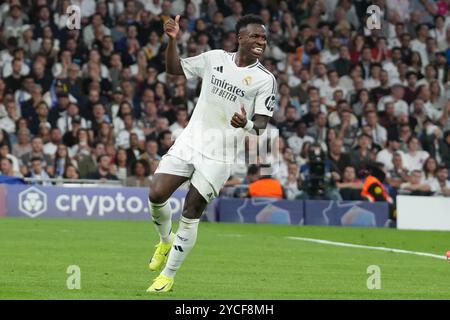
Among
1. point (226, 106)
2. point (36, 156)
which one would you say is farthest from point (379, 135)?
point (226, 106)

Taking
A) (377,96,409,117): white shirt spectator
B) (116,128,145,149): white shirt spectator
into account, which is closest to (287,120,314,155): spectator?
(377,96,409,117): white shirt spectator

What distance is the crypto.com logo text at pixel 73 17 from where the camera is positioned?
91.0ft

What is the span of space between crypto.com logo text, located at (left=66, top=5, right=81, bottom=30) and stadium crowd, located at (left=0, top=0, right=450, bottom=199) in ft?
0.49

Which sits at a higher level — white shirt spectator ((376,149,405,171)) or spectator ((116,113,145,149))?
spectator ((116,113,145,149))

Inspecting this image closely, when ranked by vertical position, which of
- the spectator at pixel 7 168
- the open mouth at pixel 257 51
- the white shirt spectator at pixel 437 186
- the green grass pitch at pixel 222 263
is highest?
the open mouth at pixel 257 51

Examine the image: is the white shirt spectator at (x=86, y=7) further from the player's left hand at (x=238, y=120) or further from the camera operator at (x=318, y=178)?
the player's left hand at (x=238, y=120)

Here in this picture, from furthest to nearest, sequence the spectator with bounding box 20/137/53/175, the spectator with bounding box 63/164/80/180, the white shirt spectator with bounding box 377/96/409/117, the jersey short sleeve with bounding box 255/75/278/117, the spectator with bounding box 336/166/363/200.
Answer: the white shirt spectator with bounding box 377/96/409/117 → the spectator with bounding box 336/166/363/200 → the spectator with bounding box 20/137/53/175 → the spectator with bounding box 63/164/80/180 → the jersey short sleeve with bounding box 255/75/278/117

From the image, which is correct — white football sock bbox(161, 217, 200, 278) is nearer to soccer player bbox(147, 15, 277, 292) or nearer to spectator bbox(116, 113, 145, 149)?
soccer player bbox(147, 15, 277, 292)

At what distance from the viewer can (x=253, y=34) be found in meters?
11.9

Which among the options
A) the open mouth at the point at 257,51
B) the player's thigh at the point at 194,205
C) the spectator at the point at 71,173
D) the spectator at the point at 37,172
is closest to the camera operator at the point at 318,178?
the spectator at the point at 71,173

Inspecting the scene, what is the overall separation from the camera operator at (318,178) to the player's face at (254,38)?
43.3ft

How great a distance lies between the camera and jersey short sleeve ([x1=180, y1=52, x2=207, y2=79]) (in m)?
12.2

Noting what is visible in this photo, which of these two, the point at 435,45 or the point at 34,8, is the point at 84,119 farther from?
the point at 435,45
